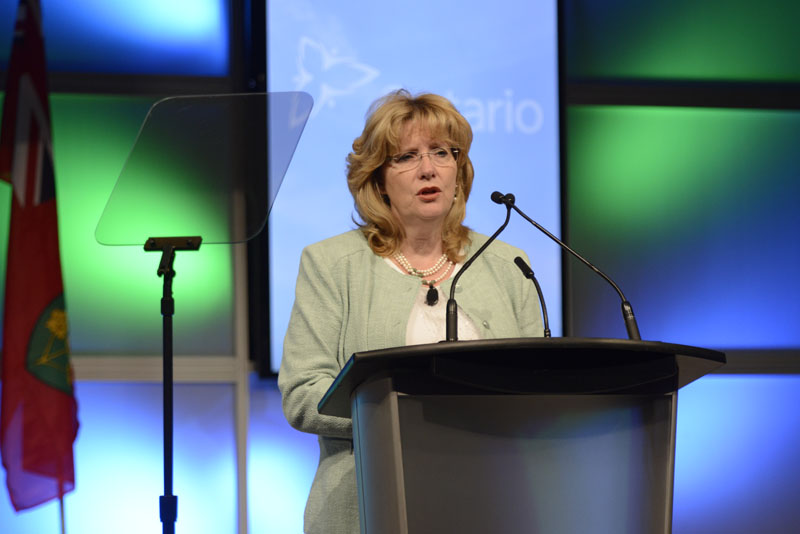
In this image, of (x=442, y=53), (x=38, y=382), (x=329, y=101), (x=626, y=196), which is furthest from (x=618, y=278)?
(x=38, y=382)

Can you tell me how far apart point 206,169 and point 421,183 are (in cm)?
82

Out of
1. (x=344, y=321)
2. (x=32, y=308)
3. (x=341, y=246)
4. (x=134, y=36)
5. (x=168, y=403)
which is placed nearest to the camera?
(x=344, y=321)

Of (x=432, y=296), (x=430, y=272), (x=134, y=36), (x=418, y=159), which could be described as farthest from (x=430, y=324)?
(x=134, y=36)

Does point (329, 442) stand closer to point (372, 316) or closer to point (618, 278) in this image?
point (372, 316)

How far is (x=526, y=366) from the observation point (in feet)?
3.74

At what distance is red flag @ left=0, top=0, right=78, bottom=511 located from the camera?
296 cm

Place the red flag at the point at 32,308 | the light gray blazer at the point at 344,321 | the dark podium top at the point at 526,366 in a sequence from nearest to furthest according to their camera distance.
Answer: the dark podium top at the point at 526,366
the light gray blazer at the point at 344,321
the red flag at the point at 32,308

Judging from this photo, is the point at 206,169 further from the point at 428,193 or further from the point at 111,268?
the point at 111,268

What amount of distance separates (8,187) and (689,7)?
3067 mm

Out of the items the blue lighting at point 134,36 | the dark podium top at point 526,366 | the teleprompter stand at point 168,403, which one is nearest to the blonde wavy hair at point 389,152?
the teleprompter stand at point 168,403

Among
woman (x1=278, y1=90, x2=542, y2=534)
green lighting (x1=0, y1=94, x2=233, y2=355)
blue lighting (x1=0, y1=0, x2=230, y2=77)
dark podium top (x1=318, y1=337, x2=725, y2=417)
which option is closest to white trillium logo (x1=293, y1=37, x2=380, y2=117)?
blue lighting (x1=0, y1=0, x2=230, y2=77)

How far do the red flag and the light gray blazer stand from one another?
60.6 inches

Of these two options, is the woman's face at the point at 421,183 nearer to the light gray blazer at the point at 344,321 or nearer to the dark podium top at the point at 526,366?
the light gray blazer at the point at 344,321

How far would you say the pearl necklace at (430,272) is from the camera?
186 cm
